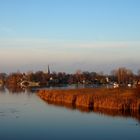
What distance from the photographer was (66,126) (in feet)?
74.3

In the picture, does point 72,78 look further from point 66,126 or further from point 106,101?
point 66,126

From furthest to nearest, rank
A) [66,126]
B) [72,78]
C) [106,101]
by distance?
[72,78] → [106,101] → [66,126]

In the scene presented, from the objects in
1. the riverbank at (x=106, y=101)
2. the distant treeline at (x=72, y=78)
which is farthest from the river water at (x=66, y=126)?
the distant treeline at (x=72, y=78)

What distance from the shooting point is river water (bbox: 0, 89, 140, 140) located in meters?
19.6

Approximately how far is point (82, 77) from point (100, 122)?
88.9 m

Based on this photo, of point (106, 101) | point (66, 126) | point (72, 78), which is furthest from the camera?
point (72, 78)

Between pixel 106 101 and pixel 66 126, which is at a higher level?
pixel 106 101

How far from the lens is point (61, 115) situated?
2762cm

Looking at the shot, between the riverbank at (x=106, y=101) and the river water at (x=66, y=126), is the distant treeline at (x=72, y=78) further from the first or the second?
the river water at (x=66, y=126)

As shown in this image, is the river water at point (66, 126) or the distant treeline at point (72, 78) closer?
the river water at point (66, 126)

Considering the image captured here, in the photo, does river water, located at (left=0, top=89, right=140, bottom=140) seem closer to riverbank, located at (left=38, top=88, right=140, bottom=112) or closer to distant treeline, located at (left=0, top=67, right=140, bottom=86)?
riverbank, located at (left=38, top=88, right=140, bottom=112)

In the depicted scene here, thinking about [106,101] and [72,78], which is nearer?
[106,101]

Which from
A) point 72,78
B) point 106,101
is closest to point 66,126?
point 106,101

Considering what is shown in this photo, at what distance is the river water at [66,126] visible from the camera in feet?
64.3
